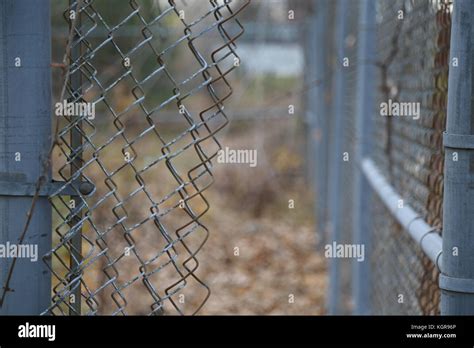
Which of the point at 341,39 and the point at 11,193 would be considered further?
the point at 341,39

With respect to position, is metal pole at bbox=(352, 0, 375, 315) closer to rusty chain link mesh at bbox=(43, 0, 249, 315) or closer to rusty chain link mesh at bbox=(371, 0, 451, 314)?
rusty chain link mesh at bbox=(371, 0, 451, 314)

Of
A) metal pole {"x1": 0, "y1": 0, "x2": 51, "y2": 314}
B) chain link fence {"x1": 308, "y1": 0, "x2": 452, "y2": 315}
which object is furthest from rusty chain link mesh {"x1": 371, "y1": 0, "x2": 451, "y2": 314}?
metal pole {"x1": 0, "y1": 0, "x2": 51, "y2": 314}

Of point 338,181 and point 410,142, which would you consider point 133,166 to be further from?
point 338,181

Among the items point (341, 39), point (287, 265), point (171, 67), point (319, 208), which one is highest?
point (171, 67)

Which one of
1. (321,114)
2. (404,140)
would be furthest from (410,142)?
(321,114)

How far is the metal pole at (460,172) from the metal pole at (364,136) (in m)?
2.36

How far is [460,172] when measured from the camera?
1.60 m

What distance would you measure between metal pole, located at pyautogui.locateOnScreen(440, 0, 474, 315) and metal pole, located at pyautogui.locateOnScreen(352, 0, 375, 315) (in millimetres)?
2359

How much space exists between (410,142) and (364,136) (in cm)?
95

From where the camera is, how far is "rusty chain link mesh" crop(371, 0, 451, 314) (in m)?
2.57

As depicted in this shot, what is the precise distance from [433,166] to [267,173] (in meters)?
7.83

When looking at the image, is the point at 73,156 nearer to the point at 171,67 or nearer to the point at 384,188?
the point at 384,188
